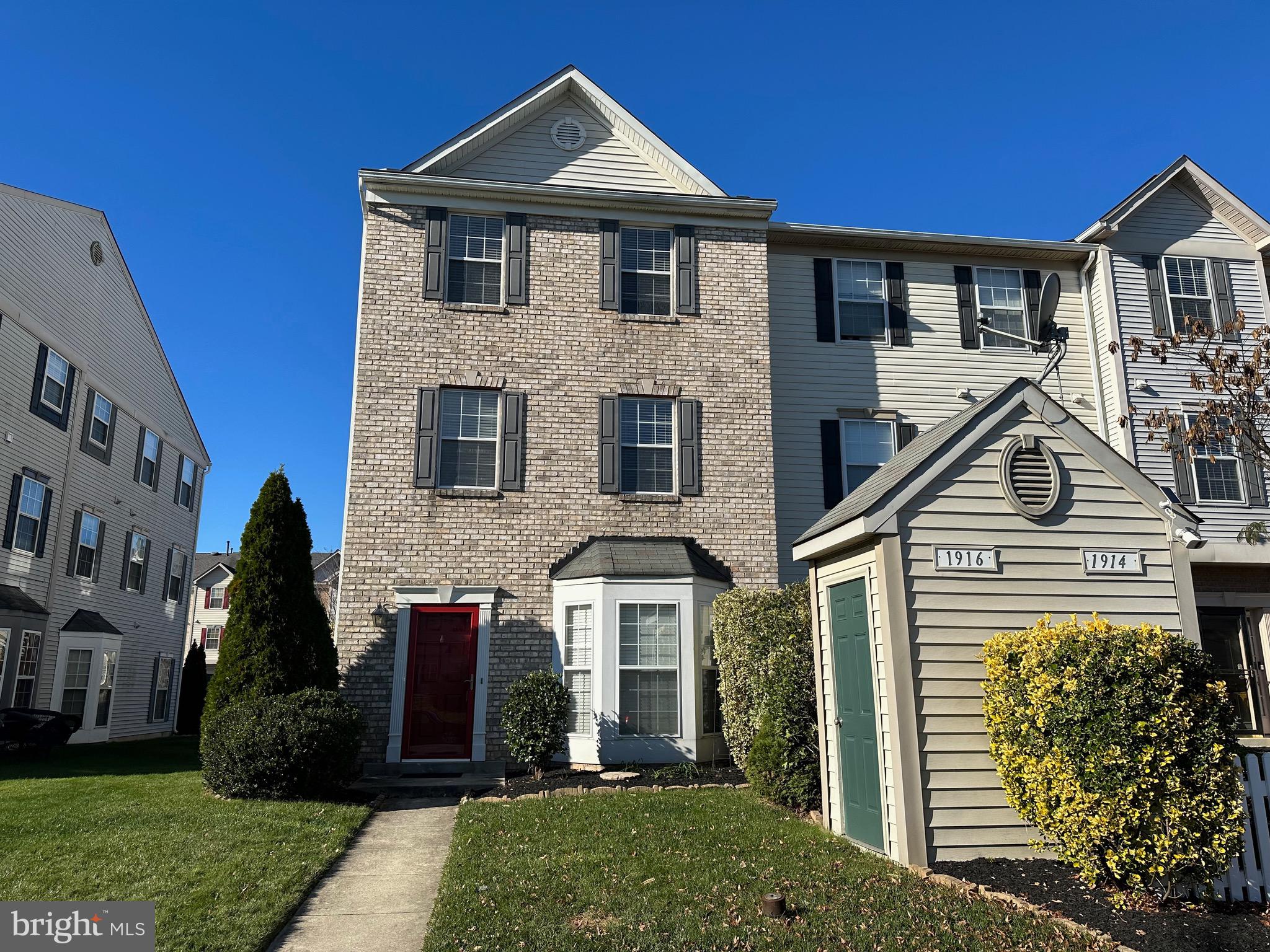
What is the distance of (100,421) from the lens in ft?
68.1

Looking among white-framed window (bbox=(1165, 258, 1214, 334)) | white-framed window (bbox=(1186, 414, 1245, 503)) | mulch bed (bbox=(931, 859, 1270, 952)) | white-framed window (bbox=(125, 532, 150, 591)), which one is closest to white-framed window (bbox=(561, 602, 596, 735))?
mulch bed (bbox=(931, 859, 1270, 952))

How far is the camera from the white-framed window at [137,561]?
2225cm

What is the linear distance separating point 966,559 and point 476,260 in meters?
9.91

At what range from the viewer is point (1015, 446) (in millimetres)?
7672

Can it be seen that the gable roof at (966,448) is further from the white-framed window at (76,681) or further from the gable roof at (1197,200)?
the white-framed window at (76,681)

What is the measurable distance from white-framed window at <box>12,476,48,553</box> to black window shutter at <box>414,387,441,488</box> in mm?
9378

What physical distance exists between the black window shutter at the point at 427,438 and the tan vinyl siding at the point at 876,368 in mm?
5753

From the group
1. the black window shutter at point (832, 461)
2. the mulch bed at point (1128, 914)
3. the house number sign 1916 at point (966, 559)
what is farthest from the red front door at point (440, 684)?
the mulch bed at point (1128, 914)

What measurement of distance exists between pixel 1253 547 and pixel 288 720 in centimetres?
1497

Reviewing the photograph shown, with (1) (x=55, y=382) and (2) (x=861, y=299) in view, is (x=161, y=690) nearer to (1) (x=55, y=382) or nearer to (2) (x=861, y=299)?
(1) (x=55, y=382)

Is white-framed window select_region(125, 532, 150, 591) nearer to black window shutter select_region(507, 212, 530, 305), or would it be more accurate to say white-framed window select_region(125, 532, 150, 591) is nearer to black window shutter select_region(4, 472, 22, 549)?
black window shutter select_region(4, 472, 22, 549)

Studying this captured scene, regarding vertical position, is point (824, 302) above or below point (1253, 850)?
above

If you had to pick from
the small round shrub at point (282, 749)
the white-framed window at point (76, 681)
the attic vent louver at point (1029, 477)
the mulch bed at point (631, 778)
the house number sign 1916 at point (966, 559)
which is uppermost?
the attic vent louver at point (1029, 477)

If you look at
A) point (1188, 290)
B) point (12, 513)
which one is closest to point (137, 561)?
point (12, 513)
